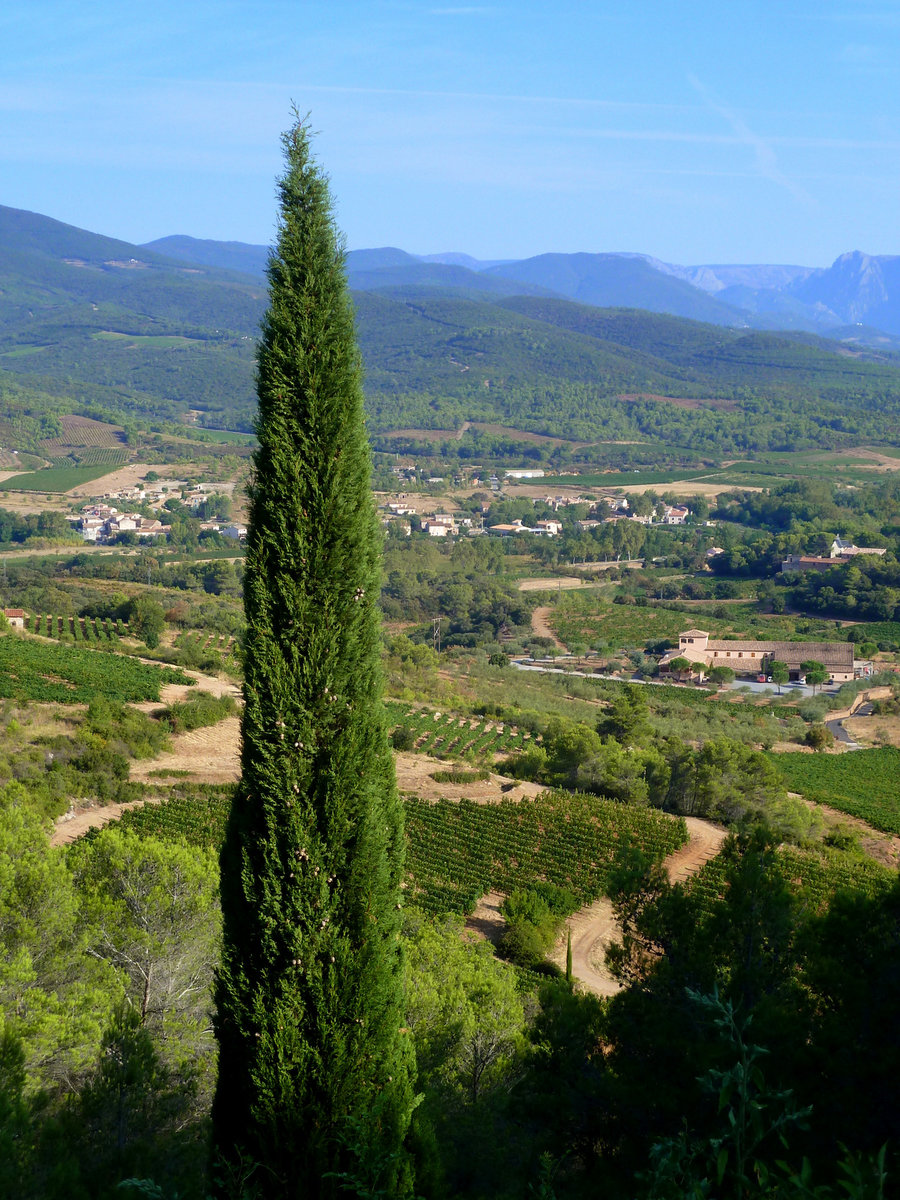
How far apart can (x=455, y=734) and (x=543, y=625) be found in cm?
2931

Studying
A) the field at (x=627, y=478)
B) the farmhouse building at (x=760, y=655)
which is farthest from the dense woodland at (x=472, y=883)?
the field at (x=627, y=478)

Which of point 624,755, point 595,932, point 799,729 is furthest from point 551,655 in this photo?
point 595,932

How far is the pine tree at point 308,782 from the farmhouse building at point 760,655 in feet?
154

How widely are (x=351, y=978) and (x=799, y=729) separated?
3846 centimetres

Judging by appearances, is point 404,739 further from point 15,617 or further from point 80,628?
point 15,617

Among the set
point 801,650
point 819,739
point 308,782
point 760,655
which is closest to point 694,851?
point 819,739

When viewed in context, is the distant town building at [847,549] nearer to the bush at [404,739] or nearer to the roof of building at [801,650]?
the roof of building at [801,650]

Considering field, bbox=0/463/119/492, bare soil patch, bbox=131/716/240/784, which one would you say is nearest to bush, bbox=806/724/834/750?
bare soil patch, bbox=131/716/240/784

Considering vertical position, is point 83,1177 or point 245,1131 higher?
point 245,1131

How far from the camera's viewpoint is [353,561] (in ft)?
18.6

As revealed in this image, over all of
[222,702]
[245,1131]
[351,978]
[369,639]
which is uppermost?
[369,639]

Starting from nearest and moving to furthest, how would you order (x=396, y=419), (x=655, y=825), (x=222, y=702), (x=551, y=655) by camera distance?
(x=655, y=825) < (x=222, y=702) < (x=551, y=655) < (x=396, y=419)

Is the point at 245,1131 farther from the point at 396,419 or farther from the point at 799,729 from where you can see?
the point at 396,419

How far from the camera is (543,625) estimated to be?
2431 inches
